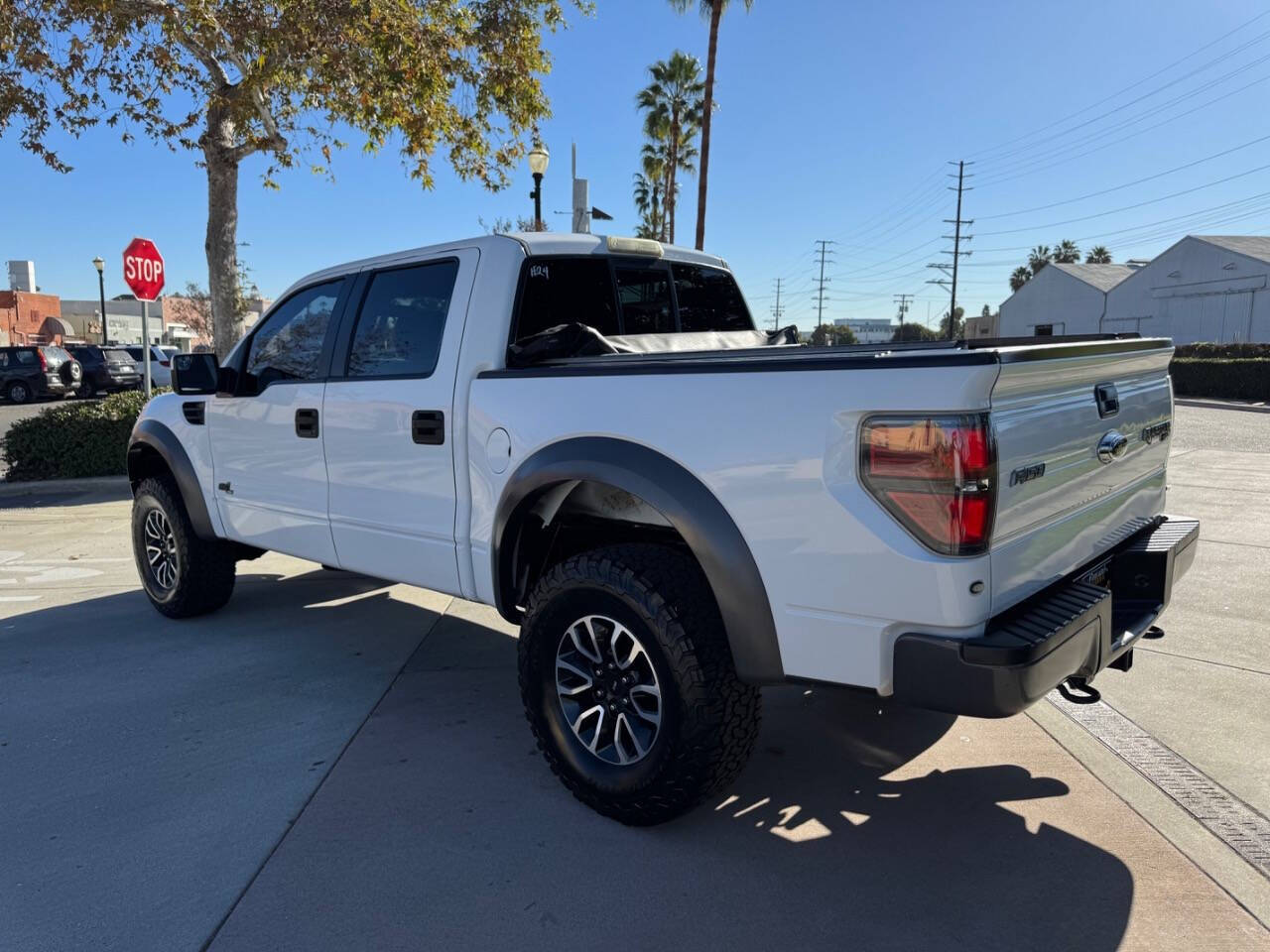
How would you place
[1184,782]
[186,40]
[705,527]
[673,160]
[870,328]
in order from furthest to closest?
[870,328] < [673,160] < [186,40] < [1184,782] < [705,527]

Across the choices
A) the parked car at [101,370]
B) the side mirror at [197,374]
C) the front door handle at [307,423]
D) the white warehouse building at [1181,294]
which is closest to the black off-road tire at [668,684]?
the front door handle at [307,423]

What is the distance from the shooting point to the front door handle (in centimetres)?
411

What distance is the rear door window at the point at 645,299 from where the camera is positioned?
4.14m

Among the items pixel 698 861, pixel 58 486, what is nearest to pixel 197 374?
pixel 698 861

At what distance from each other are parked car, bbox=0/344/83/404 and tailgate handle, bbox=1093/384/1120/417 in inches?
1084

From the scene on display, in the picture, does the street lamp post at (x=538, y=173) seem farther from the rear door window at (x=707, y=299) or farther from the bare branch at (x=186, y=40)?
the rear door window at (x=707, y=299)

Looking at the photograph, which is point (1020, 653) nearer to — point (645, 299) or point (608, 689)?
point (608, 689)

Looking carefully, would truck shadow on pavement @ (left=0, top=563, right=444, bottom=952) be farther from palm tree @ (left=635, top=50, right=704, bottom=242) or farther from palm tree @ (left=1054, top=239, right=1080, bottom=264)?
palm tree @ (left=1054, top=239, right=1080, bottom=264)

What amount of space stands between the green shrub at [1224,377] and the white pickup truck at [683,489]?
25.6 metres

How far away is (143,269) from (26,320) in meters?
63.1

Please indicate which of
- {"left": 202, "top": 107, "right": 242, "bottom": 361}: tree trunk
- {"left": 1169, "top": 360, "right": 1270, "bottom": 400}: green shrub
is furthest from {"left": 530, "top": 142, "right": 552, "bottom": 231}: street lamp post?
{"left": 1169, "top": 360, "right": 1270, "bottom": 400}: green shrub

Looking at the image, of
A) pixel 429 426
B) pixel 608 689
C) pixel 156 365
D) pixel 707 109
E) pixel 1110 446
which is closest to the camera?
pixel 1110 446

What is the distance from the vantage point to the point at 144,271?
36.4 feet

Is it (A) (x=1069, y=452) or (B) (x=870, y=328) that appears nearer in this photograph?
(A) (x=1069, y=452)
